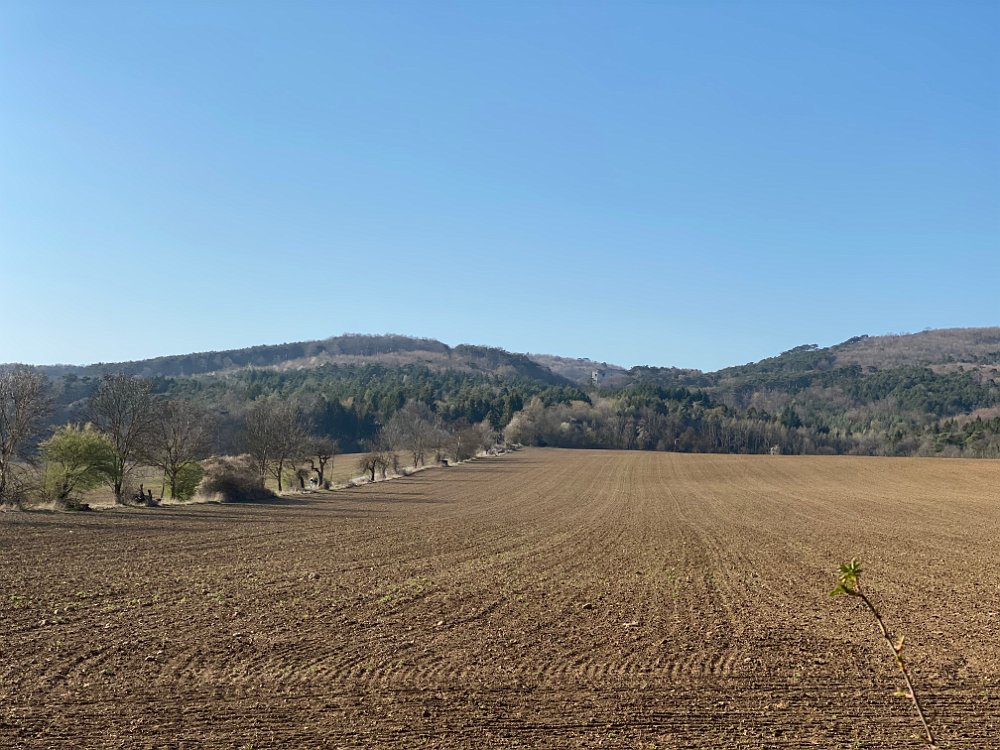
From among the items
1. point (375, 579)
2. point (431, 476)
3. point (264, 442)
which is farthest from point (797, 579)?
point (431, 476)

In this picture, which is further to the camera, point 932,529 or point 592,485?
point 592,485

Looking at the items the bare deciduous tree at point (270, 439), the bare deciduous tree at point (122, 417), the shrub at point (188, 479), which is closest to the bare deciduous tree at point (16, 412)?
the bare deciduous tree at point (122, 417)

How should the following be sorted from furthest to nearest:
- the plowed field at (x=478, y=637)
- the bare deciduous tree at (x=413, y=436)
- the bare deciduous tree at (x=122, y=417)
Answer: the bare deciduous tree at (x=413, y=436) < the bare deciduous tree at (x=122, y=417) < the plowed field at (x=478, y=637)

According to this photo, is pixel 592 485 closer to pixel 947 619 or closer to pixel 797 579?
pixel 797 579

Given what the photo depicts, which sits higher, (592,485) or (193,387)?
(193,387)

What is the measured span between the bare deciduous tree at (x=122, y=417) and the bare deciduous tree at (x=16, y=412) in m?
5.51

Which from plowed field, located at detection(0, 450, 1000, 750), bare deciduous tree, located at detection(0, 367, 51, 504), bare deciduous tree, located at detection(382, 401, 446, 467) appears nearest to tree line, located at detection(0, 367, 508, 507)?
bare deciduous tree, located at detection(0, 367, 51, 504)

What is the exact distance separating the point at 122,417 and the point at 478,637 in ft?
115

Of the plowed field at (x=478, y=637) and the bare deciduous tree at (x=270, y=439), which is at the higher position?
the bare deciduous tree at (x=270, y=439)

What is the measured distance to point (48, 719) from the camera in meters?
9.45

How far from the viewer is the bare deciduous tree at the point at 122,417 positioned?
137 ft

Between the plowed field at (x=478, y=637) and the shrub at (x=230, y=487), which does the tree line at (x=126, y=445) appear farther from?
the plowed field at (x=478, y=637)

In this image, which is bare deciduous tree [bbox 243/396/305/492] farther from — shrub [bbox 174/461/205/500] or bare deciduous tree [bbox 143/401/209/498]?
bare deciduous tree [bbox 143/401/209/498]

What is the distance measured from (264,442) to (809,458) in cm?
7674
